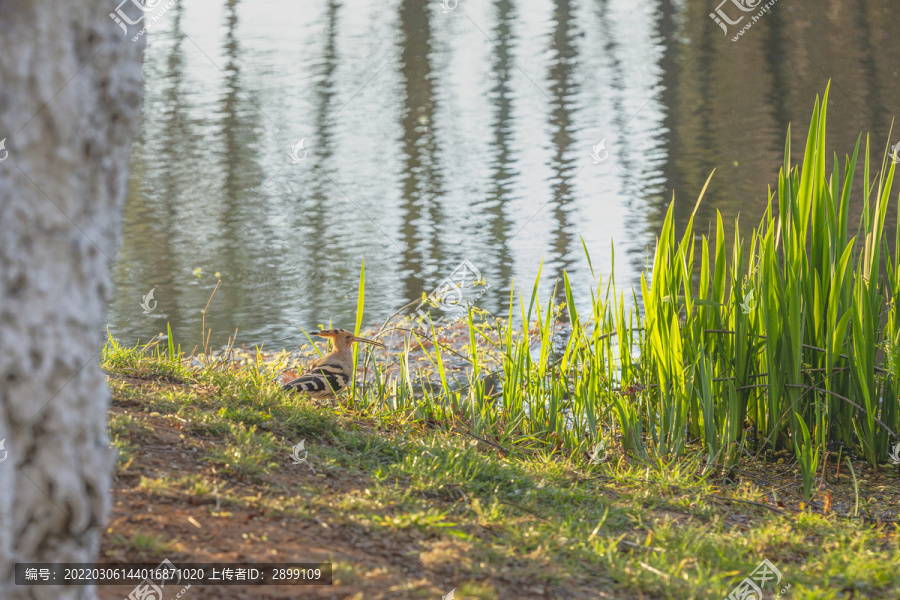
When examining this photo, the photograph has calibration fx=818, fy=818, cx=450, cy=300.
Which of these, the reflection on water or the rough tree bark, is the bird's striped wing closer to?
the rough tree bark

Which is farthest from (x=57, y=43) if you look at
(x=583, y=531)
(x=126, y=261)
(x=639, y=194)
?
→ (x=639, y=194)

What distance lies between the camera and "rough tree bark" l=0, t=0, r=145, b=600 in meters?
1.50

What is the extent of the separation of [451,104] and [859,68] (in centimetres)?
734

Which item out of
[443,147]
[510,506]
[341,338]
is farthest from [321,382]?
[443,147]

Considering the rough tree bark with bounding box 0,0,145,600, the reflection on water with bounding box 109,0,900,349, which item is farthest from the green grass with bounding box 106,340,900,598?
the reflection on water with bounding box 109,0,900,349

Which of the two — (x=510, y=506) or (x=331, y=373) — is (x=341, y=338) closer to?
(x=331, y=373)

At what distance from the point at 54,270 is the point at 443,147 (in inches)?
420

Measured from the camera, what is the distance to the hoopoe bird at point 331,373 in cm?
385

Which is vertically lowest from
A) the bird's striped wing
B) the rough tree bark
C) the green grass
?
the green grass

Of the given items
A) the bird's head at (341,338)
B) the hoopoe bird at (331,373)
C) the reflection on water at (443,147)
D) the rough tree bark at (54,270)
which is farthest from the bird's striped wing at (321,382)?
the reflection on water at (443,147)

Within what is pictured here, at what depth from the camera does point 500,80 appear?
16.5m

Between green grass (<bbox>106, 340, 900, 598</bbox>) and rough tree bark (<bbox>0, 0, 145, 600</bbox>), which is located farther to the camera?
green grass (<bbox>106, 340, 900, 598</bbox>)

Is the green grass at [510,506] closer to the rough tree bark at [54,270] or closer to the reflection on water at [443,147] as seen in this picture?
the rough tree bark at [54,270]

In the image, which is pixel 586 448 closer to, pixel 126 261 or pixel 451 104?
pixel 126 261
